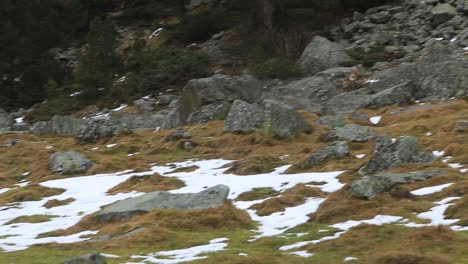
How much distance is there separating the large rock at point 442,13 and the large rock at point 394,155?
78.1 ft

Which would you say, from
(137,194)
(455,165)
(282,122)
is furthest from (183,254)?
A: (282,122)

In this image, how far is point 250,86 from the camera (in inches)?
1271

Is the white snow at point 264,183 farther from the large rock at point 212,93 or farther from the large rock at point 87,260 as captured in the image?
the large rock at point 212,93

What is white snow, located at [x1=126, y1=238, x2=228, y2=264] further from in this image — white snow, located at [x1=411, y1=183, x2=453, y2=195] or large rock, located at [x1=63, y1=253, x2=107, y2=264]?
white snow, located at [x1=411, y1=183, x2=453, y2=195]

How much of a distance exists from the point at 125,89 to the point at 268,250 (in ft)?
95.3

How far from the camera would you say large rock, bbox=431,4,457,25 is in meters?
38.6

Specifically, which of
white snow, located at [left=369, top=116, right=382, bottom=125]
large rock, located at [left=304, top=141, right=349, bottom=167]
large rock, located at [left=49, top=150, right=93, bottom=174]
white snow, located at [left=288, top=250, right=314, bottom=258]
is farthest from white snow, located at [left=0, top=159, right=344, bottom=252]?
white snow, located at [left=369, top=116, right=382, bottom=125]

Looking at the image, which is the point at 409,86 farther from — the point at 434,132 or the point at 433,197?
the point at 433,197

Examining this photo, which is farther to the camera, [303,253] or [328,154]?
[328,154]

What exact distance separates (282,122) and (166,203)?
30.6ft

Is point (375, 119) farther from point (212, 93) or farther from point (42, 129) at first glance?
point (42, 129)

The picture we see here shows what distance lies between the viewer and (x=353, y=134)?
21.1m

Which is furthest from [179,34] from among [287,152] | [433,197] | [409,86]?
[433,197]

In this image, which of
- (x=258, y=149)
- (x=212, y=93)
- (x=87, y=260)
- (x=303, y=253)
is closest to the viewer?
(x=87, y=260)
